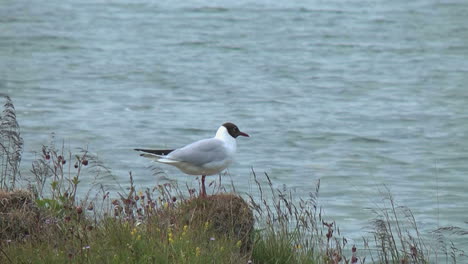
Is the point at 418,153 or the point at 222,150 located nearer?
the point at 222,150

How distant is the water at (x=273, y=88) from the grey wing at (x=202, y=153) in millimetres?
2933

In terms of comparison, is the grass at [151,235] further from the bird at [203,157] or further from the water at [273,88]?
the water at [273,88]

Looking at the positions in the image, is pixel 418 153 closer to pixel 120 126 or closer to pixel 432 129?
pixel 432 129

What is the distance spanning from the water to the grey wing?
2933 millimetres

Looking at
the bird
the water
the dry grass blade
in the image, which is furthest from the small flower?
the water

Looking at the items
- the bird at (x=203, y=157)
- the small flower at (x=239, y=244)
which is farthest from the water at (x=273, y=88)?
the small flower at (x=239, y=244)

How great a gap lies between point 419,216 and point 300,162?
10.6 ft

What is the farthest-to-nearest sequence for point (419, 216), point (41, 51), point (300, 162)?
point (41, 51) < point (300, 162) < point (419, 216)

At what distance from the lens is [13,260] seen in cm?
584

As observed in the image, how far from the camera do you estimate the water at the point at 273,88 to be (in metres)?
13.1

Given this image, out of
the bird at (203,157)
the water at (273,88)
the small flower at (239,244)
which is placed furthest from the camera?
the water at (273,88)

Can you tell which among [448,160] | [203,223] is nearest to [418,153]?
[448,160]

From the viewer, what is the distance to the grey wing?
7.57 meters

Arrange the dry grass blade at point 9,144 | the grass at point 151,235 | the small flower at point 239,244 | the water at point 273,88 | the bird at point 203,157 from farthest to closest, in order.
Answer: the water at point 273,88 < the dry grass blade at point 9,144 < the bird at point 203,157 < the small flower at point 239,244 < the grass at point 151,235
